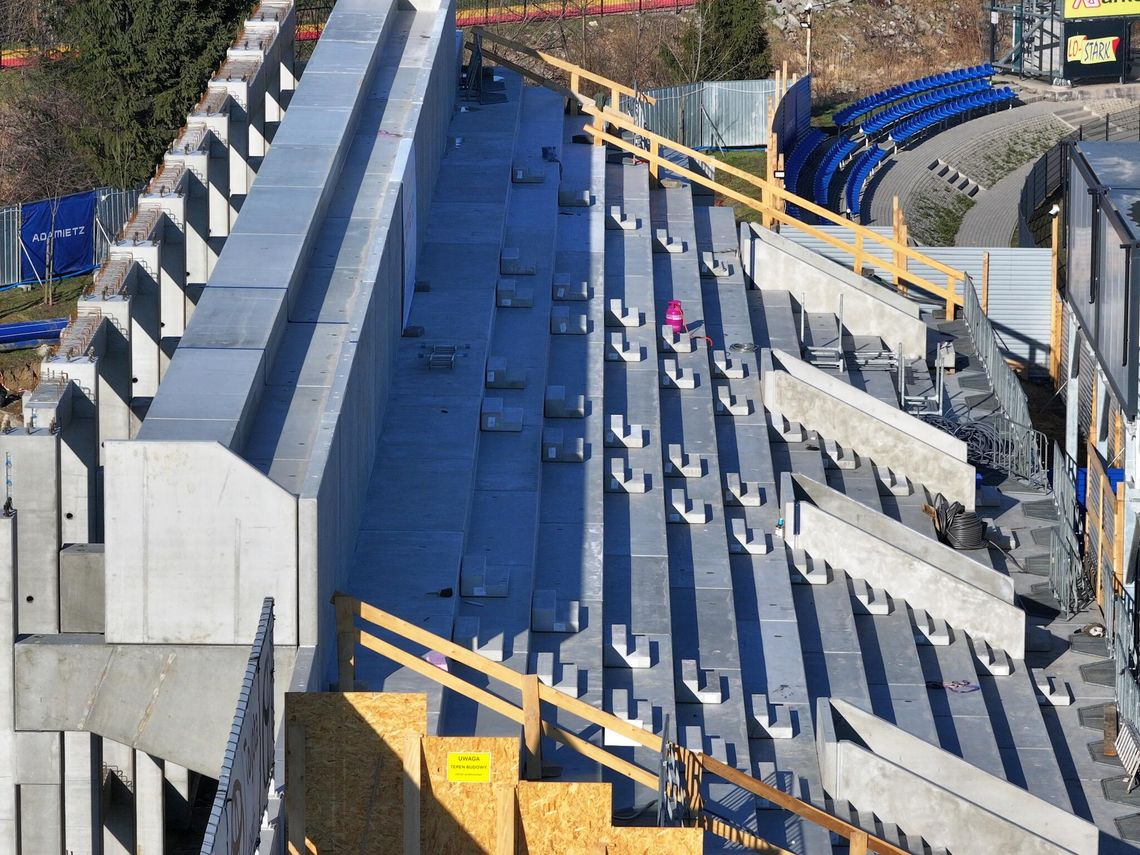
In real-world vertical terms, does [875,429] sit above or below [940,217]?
above

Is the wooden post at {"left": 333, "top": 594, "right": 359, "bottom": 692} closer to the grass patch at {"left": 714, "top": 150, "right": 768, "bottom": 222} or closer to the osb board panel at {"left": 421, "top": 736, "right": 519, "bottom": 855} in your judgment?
the osb board panel at {"left": 421, "top": 736, "right": 519, "bottom": 855}

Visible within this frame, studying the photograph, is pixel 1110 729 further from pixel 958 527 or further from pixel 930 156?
pixel 930 156

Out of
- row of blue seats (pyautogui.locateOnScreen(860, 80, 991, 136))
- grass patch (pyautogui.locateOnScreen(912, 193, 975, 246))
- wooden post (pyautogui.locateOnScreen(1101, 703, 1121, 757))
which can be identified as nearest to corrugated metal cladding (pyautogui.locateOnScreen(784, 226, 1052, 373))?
grass patch (pyautogui.locateOnScreen(912, 193, 975, 246))

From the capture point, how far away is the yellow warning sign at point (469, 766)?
1567 cm

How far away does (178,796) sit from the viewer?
23.4m

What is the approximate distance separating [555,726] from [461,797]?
1.32m

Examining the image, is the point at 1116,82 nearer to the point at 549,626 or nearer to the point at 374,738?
the point at 549,626

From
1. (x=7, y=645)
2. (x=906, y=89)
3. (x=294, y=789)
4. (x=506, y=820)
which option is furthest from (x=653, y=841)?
(x=906, y=89)

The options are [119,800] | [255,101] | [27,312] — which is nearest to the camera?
[119,800]

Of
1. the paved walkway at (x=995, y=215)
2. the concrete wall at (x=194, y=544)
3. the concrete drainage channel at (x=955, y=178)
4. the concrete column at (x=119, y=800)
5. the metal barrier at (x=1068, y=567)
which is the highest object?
the concrete wall at (x=194, y=544)

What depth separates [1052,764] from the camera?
20656mm

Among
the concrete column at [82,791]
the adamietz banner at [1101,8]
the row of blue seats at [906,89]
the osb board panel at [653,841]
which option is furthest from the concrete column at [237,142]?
the adamietz banner at [1101,8]

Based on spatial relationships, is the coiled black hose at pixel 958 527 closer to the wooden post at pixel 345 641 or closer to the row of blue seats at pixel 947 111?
the wooden post at pixel 345 641

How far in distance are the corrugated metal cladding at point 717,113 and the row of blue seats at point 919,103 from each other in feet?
8.60
